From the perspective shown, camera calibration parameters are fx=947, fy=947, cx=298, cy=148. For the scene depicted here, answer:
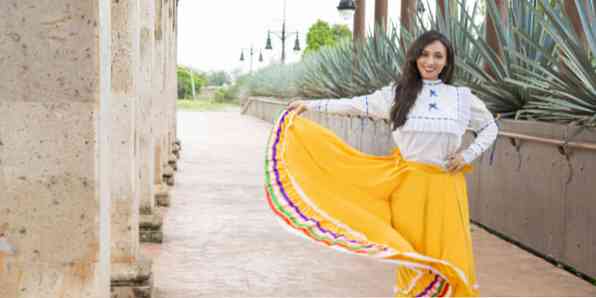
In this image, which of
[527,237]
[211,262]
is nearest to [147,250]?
[211,262]

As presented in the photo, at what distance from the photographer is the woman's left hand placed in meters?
4.68

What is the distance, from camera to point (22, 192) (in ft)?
11.6

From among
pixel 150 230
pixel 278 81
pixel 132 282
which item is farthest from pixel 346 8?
pixel 278 81

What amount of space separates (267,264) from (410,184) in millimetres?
2551

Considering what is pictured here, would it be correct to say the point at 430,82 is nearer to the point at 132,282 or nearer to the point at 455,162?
the point at 455,162

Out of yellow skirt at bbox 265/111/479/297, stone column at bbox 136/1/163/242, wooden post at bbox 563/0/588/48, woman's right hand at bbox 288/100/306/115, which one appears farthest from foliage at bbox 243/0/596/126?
stone column at bbox 136/1/163/242

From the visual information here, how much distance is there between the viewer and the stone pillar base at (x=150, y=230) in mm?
7965

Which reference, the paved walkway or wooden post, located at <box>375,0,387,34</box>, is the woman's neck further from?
wooden post, located at <box>375,0,387,34</box>

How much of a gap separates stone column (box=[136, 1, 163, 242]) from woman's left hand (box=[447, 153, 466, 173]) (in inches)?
115

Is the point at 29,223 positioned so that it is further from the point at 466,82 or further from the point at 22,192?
the point at 466,82

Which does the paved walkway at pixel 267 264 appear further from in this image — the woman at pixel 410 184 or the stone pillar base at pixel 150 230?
the woman at pixel 410 184

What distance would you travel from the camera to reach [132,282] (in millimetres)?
5562

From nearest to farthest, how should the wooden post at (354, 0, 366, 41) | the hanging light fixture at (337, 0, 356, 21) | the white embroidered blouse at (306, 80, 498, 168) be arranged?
the white embroidered blouse at (306, 80, 498, 168) → the hanging light fixture at (337, 0, 356, 21) → the wooden post at (354, 0, 366, 41)

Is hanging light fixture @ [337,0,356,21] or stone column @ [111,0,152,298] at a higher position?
hanging light fixture @ [337,0,356,21]
